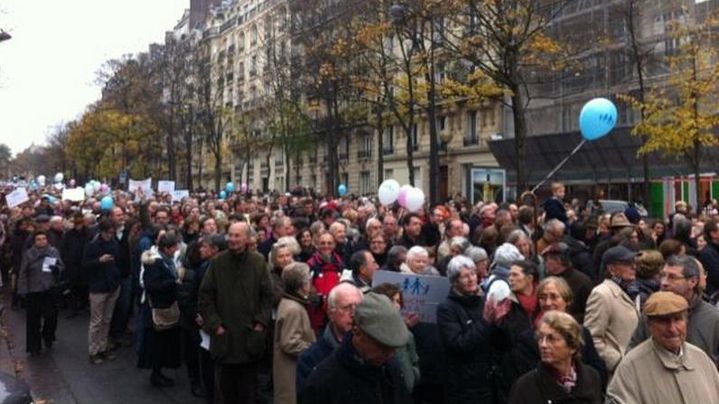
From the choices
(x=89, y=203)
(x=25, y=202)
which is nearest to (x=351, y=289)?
(x=25, y=202)

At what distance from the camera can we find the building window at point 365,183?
57.9 metres

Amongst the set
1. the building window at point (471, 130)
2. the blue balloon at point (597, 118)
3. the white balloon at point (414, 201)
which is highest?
the building window at point (471, 130)

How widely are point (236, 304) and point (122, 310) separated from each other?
4.99 meters

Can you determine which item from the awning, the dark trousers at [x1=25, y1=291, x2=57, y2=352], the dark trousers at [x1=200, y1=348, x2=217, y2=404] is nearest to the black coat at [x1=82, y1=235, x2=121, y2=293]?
the dark trousers at [x1=25, y1=291, x2=57, y2=352]

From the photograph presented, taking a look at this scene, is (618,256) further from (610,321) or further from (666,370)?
(666,370)

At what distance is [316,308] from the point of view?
671 cm

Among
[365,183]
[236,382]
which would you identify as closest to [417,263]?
[236,382]

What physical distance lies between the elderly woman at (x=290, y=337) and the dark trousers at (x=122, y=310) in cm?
554

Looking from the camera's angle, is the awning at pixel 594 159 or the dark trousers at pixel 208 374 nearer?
the dark trousers at pixel 208 374

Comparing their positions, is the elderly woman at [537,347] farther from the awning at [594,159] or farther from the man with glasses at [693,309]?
the awning at [594,159]

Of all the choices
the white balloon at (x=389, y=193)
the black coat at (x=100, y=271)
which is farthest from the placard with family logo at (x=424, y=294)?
the white balloon at (x=389, y=193)

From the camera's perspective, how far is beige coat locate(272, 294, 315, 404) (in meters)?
5.99

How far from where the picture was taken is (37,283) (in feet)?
33.5

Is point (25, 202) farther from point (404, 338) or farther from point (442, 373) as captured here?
point (404, 338)
